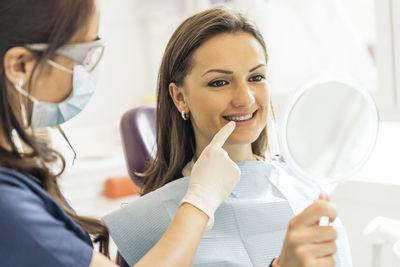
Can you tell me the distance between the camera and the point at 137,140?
1.54m

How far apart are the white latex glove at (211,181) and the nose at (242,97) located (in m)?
0.15

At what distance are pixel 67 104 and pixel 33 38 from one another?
147 mm

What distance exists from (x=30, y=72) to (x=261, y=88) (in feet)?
1.93

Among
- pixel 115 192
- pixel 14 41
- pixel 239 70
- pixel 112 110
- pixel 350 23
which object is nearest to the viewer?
pixel 14 41

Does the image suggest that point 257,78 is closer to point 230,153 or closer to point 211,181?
point 230,153

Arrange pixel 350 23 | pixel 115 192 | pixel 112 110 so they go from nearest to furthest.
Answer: pixel 350 23, pixel 115 192, pixel 112 110

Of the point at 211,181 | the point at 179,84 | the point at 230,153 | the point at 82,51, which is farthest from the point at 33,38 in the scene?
the point at 230,153

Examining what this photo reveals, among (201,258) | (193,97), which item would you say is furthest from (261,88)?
(201,258)

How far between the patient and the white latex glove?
0.17m

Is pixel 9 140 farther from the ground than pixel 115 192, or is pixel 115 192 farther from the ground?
pixel 9 140

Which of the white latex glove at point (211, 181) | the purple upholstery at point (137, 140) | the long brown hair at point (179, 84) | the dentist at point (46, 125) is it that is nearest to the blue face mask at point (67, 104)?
the dentist at point (46, 125)

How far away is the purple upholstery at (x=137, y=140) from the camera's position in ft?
5.04

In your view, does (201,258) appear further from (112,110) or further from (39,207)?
(112,110)

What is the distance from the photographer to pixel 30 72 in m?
0.83
